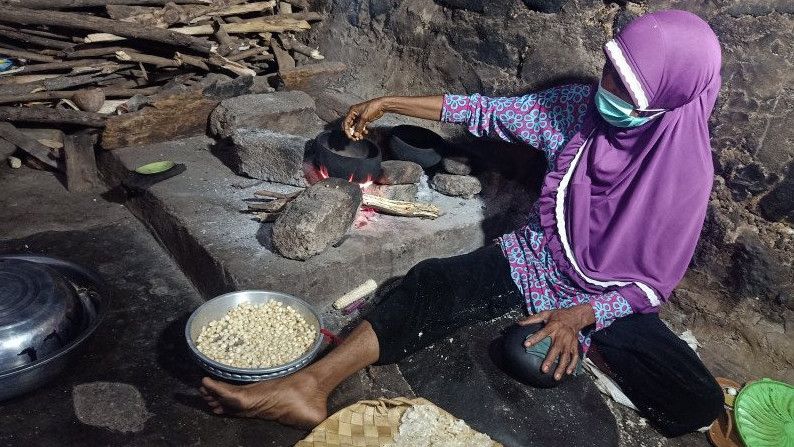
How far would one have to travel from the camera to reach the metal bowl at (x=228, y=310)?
99.1 inches

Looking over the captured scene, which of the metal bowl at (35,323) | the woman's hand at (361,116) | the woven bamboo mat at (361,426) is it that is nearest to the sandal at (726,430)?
the woven bamboo mat at (361,426)

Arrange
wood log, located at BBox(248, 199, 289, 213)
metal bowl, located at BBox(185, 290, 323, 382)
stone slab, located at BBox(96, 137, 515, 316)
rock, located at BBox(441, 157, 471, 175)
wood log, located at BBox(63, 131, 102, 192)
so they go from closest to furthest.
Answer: metal bowl, located at BBox(185, 290, 323, 382)
stone slab, located at BBox(96, 137, 515, 316)
wood log, located at BBox(248, 199, 289, 213)
rock, located at BBox(441, 157, 471, 175)
wood log, located at BBox(63, 131, 102, 192)

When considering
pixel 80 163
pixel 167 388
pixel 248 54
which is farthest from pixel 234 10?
pixel 167 388

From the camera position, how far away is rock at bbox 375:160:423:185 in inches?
151

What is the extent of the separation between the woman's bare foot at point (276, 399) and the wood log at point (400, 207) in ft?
4.38

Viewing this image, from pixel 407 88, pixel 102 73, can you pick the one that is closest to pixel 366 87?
pixel 407 88

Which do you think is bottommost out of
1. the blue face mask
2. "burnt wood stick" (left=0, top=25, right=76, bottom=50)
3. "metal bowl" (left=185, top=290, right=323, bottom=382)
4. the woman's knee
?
the woman's knee

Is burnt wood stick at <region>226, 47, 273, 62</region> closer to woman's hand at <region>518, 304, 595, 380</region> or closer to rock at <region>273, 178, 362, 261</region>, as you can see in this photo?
rock at <region>273, 178, 362, 261</region>

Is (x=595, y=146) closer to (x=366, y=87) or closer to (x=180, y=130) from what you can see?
(x=366, y=87)

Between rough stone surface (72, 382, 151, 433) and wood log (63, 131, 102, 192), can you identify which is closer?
rough stone surface (72, 382, 151, 433)

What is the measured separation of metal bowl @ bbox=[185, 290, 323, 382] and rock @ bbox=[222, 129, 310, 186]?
1179 millimetres

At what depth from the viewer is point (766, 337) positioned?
3322mm

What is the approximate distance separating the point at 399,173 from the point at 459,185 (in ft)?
1.41

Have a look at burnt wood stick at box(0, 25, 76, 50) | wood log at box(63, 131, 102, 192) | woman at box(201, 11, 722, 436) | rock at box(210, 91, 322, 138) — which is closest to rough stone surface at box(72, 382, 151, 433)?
woman at box(201, 11, 722, 436)
